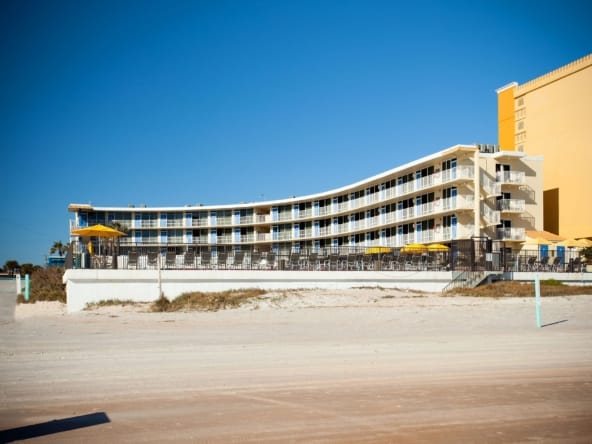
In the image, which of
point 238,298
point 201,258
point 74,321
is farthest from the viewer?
point 201,258

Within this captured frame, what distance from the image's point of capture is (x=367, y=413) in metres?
6.50

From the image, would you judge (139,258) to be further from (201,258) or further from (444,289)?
(444,289)

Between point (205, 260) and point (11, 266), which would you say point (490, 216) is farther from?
point (11, 266)

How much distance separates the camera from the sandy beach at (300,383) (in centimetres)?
584

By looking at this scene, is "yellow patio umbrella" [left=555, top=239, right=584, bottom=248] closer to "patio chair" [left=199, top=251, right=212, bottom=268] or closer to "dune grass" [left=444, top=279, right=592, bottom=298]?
"dune grass" [left=444, top=279, right=592, bottom=298]

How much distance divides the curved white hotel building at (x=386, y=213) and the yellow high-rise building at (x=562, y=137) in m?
3.10

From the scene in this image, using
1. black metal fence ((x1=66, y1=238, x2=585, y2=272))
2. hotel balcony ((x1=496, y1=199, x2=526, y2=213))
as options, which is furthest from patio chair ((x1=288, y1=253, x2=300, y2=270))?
hotel balcony ((x1=496, y1=199, x2=526, y2=213))

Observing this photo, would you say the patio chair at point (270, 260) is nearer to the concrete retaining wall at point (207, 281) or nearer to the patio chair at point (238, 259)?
the patio chair at point (238, 259)

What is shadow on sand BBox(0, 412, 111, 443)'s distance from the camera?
5.57m

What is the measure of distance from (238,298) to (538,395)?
16.7m

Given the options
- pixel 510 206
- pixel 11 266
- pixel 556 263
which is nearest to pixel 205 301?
pixel 556 263

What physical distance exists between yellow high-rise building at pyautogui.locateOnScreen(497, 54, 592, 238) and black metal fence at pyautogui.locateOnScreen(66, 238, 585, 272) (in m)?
18.9

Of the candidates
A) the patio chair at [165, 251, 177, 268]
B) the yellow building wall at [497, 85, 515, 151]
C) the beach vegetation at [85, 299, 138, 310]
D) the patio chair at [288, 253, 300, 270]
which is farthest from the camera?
the yellow building wall at [497, 85, 515, 151]

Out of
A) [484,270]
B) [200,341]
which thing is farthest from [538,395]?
[484,270]
